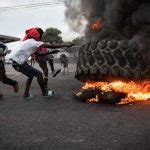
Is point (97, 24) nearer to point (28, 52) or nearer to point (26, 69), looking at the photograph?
point (28, 52)

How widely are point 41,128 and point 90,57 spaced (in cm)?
326

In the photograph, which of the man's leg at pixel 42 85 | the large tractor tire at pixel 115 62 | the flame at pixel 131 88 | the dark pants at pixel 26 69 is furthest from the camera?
the man's leg at pixel 42 85

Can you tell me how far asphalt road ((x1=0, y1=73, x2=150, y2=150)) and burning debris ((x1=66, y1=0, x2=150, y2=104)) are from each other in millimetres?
566

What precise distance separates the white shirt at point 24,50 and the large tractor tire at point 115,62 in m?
1.49

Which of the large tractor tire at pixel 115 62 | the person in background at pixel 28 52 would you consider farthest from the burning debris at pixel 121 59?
the person in background at pixel 28 52

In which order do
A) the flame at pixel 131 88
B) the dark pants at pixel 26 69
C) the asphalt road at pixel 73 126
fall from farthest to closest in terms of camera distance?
1. the dark pants at pixel 26 69
2. the flame at pixel 131 88
3. the asphalt road at pixel 73 126

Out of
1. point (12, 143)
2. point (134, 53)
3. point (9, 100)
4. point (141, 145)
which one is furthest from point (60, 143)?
point (9, 100)

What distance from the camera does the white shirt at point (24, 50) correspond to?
1059 centimetres

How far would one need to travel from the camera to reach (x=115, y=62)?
9305mm

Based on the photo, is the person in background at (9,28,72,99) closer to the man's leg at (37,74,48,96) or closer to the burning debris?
the man's leg at (37,74,48,96)

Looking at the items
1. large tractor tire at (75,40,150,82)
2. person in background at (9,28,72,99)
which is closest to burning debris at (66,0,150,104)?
large tractor tire at (75,40,150,82)

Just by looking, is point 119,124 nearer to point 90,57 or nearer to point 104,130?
point 104,130

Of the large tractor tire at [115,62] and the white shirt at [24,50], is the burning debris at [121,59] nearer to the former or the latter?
the large tractor tire at [115,62]

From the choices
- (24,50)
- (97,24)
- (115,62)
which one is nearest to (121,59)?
(115,62)
